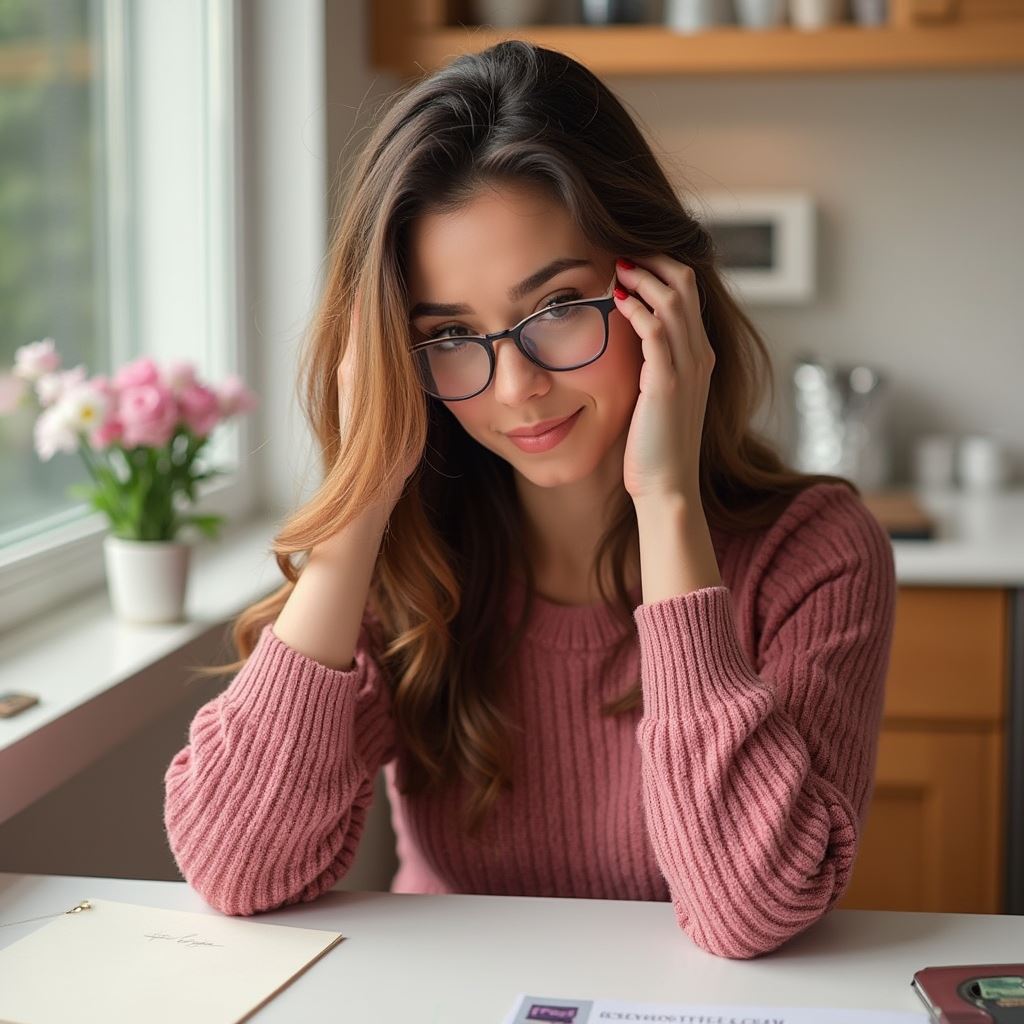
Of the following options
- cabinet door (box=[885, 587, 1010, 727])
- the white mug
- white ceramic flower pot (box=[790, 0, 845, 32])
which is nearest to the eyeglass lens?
cabinet door (box=[885, 587, 1010, 727])

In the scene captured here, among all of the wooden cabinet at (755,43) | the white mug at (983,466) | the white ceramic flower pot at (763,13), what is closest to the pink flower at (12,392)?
the wooden cabinet at (755,43)

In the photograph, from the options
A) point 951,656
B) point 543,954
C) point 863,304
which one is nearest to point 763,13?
point 863,304

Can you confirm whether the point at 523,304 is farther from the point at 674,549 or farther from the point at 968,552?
the point at 968,552

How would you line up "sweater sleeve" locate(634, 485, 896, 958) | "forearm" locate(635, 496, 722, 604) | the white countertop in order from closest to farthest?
"sweater sleeve" locate(634, 485, 896, 958)
"forearm" locate(635, 496, 722, 604)
the white countertop

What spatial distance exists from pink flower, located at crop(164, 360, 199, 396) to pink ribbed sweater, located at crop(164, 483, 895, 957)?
53 centimetres

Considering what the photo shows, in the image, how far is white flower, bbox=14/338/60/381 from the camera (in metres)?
1.60

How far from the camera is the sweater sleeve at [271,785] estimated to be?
1105 millimetres

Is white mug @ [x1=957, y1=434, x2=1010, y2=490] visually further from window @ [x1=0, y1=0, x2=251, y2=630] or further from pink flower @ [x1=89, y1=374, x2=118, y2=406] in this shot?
pink flower @ [x1=89, y1=374, x2=118, y2=406]

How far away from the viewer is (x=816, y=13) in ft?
8.12

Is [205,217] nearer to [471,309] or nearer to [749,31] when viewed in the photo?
[749,31]

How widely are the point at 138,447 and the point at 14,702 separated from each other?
42 cm

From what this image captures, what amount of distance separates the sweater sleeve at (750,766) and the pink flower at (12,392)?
0.88m

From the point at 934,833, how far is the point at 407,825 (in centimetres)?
122

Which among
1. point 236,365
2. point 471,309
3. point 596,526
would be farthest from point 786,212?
point 471,309
